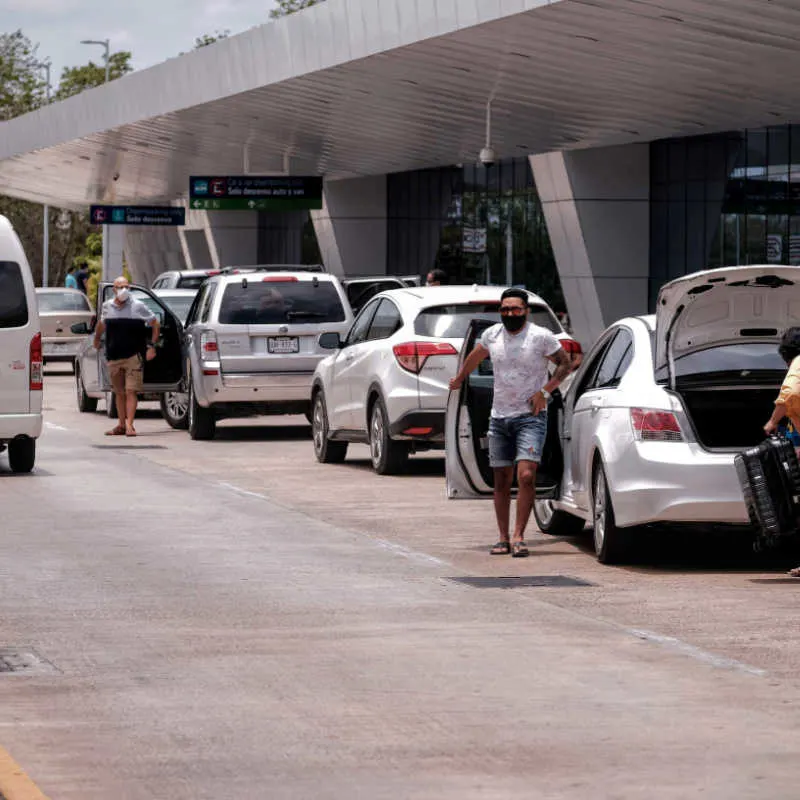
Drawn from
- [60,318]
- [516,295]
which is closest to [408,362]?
[516,295]

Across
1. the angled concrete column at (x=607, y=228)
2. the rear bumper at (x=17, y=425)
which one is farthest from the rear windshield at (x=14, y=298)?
the angled concrete column at (x=607, y=228)

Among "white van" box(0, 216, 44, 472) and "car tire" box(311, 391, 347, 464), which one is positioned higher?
"white van" box(0, 216, 44, 472)

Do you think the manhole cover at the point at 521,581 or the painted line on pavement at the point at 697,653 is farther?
the manhole cover at the point at 521,581

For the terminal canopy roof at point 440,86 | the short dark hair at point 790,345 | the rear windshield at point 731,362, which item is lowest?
the rear windshield at point 731,362

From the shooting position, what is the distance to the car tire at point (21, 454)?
1972 cm

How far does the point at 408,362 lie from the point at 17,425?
3549 millimetres

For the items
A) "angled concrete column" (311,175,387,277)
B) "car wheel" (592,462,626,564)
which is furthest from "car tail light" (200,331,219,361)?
"angled concrete column" (311,175,387,277)

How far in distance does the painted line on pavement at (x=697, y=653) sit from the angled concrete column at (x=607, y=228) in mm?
30316

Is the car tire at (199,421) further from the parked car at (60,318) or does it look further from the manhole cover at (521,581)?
the parked car at (60,318)

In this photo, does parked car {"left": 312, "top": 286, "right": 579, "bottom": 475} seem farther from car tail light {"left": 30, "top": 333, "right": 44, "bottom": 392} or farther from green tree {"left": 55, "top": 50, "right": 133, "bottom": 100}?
green tree {"left": 55, "top": 50, "right": 133, "bottom": 100}

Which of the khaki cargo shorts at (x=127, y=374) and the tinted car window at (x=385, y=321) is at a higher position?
the tinted car window at (x=385, y=321)

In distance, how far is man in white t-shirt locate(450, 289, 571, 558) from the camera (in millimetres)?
13422

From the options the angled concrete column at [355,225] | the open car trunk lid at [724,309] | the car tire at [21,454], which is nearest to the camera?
the open car trunk lid at [724,309]

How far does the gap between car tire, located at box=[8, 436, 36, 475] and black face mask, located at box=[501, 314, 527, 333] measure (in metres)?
7.31
